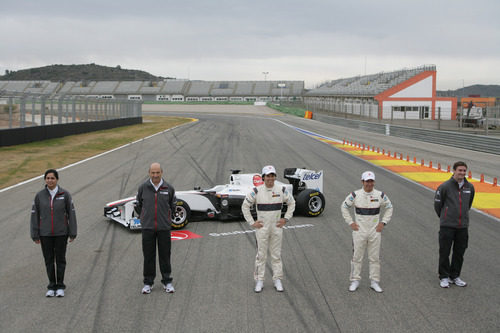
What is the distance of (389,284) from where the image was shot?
731cm

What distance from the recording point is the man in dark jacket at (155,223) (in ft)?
22.6

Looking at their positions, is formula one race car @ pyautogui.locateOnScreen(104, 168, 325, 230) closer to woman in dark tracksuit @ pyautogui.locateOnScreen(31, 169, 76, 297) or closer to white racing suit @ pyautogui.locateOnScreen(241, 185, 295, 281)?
woman in dark tracksuit @ pyautogui.locateOnScreen(31, 169, 76, 297)

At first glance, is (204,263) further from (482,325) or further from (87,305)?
(482,325)

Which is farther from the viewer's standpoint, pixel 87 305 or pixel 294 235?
pixel 294 235

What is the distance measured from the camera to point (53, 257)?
271 inches

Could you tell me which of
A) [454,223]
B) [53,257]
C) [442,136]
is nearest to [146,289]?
[53,257]

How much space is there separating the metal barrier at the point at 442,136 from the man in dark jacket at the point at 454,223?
19.3 m

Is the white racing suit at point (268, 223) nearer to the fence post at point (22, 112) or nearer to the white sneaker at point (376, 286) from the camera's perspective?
the white sneaker at point (376, 286)

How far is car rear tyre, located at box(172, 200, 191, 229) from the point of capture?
10.4m

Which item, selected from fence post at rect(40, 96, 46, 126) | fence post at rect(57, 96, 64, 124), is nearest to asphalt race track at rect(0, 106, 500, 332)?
fence post at rect(40, 96, 46, 126)

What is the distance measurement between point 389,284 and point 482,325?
5.17 feet

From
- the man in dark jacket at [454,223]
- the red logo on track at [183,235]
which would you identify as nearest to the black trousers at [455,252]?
the man in dark jacket at [454,223]

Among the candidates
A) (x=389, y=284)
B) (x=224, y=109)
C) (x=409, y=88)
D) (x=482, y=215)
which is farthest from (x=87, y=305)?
(x=224, y=109)

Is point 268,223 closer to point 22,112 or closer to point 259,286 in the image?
point 259,286
